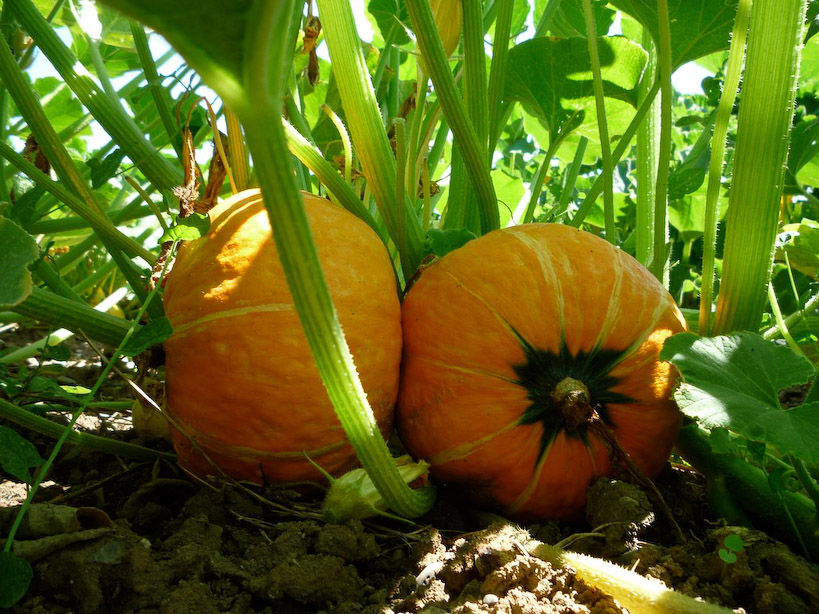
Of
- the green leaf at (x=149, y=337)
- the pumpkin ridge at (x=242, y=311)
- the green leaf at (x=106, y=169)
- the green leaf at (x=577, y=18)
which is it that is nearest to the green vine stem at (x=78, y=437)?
the green leaf at (x=149, y=337)

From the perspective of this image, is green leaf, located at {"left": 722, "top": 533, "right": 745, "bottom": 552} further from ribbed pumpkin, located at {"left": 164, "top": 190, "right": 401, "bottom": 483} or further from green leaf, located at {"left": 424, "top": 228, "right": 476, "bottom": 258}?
green leaf, located at {"left": 424, "top": 228, "right": 476, "bottom": 258}

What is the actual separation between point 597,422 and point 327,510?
1.38 feet

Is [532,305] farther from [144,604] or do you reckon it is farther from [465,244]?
[144,604]

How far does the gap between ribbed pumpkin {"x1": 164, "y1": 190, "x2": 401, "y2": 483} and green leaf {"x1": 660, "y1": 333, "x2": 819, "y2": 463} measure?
45 cm

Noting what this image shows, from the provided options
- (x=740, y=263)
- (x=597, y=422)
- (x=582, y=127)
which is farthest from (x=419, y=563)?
(x=582, y=127)

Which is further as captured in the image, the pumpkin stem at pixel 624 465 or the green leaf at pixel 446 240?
the green leaf at pixel 446 240

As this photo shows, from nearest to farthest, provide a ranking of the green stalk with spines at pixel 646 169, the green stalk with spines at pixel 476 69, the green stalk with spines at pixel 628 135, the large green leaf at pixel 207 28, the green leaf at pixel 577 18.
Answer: the large green leaf at pixel 207 28, the green stalk with spines at pixel 476 69, the green stalk with spines at pixel 628 135, the green stalk with spines at pixel 646 169, the green leaf at pixel 577 18

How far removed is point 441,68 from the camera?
121cm

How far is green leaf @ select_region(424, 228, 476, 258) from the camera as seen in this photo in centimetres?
136

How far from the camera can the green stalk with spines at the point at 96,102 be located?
1.38 metres

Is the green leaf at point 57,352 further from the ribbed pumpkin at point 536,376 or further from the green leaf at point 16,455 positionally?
the ribbed pumpkin at point 536,376

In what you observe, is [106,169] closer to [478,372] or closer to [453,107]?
[453,107]

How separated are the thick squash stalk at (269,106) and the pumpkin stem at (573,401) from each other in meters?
0.42

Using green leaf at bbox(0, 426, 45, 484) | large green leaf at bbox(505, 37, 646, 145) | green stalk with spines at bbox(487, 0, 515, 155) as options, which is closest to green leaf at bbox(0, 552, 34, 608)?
green leaf at bbox(0, 426, 45, 484)
